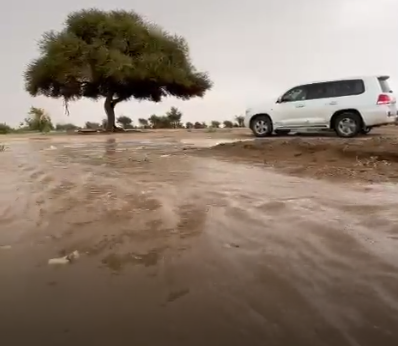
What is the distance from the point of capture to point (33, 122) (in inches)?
1237

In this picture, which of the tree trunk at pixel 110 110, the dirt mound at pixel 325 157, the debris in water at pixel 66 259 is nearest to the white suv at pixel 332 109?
the dirt mound at pixel 325 157

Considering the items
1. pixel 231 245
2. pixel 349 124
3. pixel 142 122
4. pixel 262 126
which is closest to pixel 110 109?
pixel 142 122

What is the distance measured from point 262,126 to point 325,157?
21.7 ft

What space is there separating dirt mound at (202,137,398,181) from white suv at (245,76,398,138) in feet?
12.6

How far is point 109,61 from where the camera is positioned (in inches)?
895

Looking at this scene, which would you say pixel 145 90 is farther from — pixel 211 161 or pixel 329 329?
pixel 329 329

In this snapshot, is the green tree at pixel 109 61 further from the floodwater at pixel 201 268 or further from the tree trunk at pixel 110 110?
the floodwater at pixel 201 268

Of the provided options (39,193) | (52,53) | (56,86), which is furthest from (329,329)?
(56,86)

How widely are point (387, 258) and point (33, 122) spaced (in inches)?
1266

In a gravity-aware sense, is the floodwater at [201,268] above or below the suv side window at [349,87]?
below

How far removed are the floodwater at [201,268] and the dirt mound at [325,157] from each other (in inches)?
56.2

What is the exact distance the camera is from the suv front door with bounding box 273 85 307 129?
43.1 ft

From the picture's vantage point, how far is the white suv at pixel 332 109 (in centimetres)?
1178

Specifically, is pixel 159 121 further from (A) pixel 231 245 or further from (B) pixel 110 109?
(A) pixel 231 245
